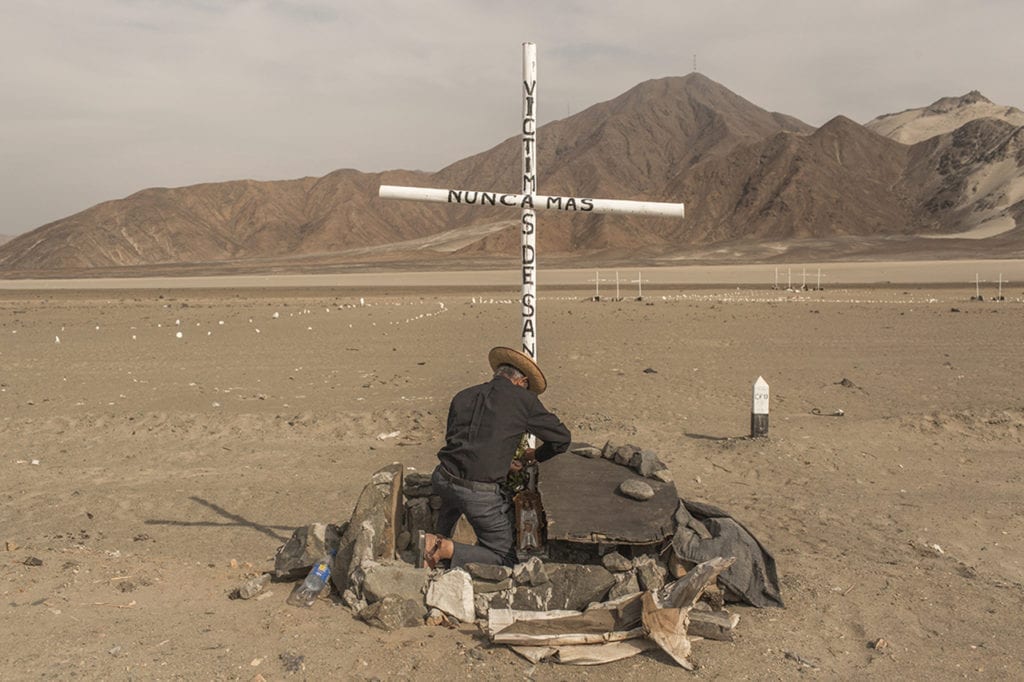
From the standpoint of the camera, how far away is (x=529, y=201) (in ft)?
22.6

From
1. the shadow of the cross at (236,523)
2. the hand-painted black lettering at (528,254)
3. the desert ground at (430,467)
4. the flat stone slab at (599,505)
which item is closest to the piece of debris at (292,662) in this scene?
the desert ground at (430,467)

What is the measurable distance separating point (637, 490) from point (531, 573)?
98 cm

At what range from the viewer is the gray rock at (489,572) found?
6016mm

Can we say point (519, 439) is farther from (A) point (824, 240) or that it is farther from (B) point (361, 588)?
(A) point (824, 240)

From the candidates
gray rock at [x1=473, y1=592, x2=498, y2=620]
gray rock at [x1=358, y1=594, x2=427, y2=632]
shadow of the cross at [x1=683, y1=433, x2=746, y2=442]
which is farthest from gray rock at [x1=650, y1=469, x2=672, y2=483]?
shadow of the cross at [x1=683, y1=433, x2=746, y2=442]

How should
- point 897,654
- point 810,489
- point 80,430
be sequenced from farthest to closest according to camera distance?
point 80,430
point 810,489
point 897,654

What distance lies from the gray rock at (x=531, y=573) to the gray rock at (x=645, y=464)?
1.20 meters

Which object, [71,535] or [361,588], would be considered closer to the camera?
[361,588]

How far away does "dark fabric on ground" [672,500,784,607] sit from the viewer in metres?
6.03

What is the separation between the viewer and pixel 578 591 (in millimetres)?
5832

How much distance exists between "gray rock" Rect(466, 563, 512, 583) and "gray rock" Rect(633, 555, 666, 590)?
85 centimetres

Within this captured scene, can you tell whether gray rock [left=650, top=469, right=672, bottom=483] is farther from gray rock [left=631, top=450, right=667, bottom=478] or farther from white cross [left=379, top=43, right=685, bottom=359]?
white cross [left=379, top=43, right=685, bottom=359]

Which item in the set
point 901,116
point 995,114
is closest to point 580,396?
point 995,114

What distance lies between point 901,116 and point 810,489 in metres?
180
